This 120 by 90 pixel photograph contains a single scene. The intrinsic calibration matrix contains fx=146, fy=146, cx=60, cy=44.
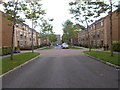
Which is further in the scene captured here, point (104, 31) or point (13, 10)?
point (104, 31)

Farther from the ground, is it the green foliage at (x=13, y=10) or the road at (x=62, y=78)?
the green foliage at (x=13, y=10)

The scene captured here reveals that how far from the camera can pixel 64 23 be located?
59594 millimetres

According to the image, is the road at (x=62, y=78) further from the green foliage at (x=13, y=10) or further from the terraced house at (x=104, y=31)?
the terraced house at (x=104, y=31)

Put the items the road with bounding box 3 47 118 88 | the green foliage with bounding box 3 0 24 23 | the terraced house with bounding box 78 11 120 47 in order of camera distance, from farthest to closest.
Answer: the terraced house with bounding box 78 11 120 47
the green foliage with bounding box 3 0 24 23
the road with bounding box 3 47 118 88

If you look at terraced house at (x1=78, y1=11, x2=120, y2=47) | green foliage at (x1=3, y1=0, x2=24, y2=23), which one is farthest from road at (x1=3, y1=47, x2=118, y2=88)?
terraced house at (x1=78, y1=11, x2=120, y2=47)

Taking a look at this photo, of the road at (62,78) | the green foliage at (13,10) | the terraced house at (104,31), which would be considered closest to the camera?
the road at (62,78)

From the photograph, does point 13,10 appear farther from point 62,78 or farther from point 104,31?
point 104,31

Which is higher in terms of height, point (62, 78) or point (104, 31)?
point (104, 31)

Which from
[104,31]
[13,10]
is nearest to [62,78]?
[13,10]

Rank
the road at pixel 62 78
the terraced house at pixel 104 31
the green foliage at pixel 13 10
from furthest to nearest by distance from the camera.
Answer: the terraced house at pixel 104 31, the green foliage at pixel 13 10, the road at pixel 62 78

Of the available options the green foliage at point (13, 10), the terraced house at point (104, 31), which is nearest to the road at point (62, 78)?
the green foliage at point (13, 10)

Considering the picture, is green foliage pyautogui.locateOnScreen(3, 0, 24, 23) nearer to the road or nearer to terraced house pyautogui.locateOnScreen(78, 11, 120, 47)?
the road

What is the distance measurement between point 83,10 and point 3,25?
17623 millimetres

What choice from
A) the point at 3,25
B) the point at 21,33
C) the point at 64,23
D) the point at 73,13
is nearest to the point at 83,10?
the point at 73,13
